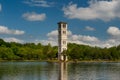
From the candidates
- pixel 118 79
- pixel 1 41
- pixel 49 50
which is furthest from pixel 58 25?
pixel 118 79

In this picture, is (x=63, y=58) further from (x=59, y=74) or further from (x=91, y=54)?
(x=59, y=74)

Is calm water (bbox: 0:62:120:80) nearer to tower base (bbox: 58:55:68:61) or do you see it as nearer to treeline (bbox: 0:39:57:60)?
tower base (bbox: 58:55:68:61)

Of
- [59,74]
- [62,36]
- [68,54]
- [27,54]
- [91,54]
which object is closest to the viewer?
[59,74]

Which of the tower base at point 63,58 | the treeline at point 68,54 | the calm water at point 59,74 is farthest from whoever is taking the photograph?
the treeline at point 68,54

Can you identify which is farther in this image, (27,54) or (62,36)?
(27,54)

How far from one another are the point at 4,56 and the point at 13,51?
24.7ft

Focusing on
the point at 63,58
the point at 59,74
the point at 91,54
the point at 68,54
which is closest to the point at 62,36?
the point at 63,58

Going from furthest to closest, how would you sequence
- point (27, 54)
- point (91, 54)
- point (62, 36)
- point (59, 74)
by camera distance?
1. point (27, 54)
2. point (62, 36)
3. point (91, 54)
4. point (59, 74)

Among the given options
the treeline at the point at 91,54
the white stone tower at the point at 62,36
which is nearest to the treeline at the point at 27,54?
the white stone tower at the point at 62,36

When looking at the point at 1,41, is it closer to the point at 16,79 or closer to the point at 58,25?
the point at 58,25

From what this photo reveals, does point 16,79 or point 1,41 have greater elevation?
point 1,41

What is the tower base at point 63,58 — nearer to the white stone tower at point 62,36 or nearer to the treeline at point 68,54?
the treeline at point 68,54

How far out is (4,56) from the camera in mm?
111250

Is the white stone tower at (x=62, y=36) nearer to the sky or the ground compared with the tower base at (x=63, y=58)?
nearer to the sky
